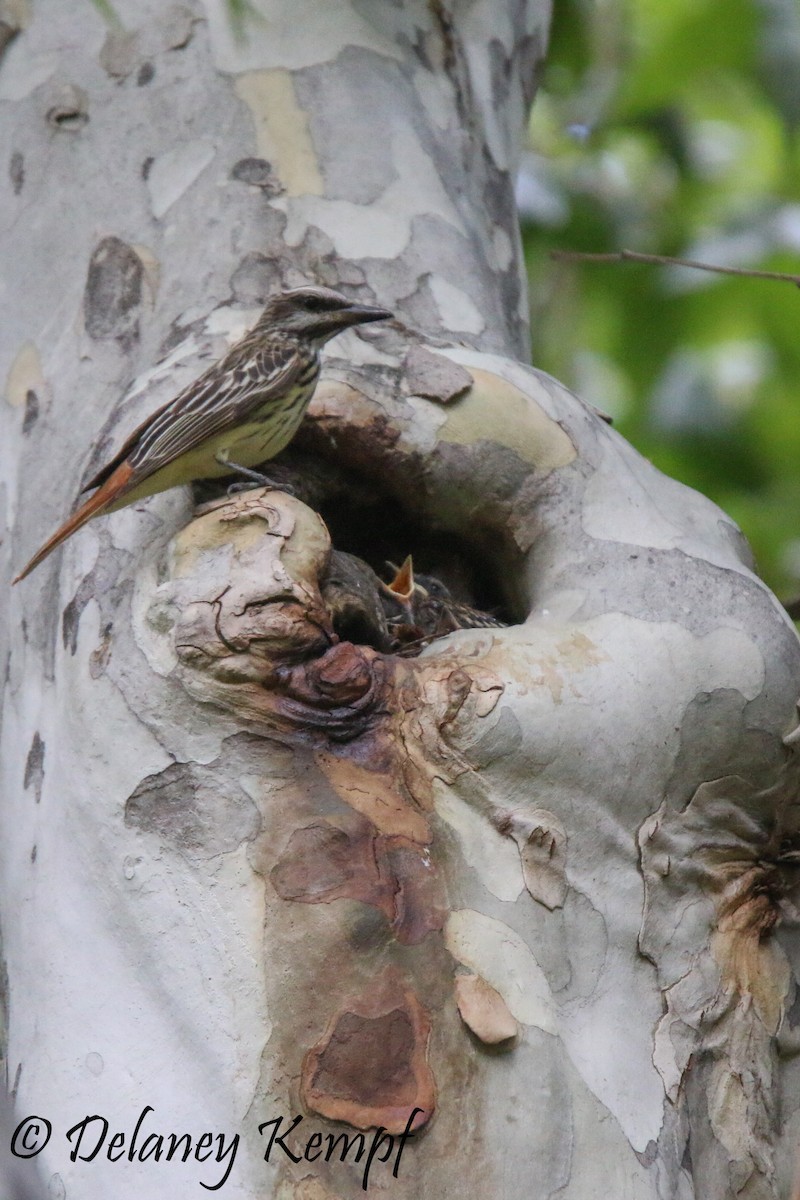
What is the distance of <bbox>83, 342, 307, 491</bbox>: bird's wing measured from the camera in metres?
3.11

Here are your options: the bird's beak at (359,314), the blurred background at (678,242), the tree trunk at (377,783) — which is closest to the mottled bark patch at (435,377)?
the tree trunk at (377,783)

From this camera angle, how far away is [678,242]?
24.0 ft

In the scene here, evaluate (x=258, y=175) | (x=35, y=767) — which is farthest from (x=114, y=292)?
(x=35, y=767)

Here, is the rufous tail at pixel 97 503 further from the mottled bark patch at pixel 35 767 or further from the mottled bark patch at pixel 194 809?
the mottled bark patch at pixel 194 809

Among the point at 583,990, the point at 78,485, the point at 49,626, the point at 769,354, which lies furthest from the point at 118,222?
the point at 769,354

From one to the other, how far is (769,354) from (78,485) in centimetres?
470

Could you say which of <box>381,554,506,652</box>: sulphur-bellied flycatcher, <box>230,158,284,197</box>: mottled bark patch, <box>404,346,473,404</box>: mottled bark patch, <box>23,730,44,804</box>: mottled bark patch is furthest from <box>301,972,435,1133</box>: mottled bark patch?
<box>230,158,284,197</box>: mottled bark patch

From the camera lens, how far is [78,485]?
3541mm

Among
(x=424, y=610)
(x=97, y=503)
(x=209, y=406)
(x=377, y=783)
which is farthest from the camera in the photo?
(x=424, y=610)

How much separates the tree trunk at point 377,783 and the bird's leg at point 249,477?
0.39 ft

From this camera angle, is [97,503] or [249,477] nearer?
[97,503]

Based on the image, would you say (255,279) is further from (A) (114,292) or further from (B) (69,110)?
(B) (69,110)

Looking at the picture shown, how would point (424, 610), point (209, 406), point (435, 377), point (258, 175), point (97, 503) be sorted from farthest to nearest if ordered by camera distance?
point (424, 610), point (258, 175), point (435, 377), point (209, 406), point (97, 503)

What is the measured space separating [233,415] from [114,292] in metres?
0.81
